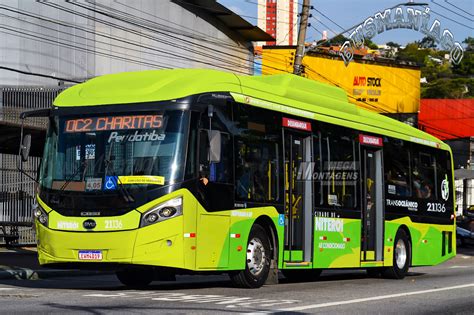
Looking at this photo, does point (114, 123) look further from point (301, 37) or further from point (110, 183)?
point (301, 37)

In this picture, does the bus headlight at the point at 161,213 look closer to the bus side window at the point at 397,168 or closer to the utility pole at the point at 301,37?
the bus side window at the point at 397,168

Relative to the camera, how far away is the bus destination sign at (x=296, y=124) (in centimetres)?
1673

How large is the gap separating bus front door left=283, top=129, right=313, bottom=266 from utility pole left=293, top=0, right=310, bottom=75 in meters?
11.6

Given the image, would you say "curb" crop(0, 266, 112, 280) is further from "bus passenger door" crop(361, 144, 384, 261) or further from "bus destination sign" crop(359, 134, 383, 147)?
"bus destination sign" crop(359, 134, 383, 147)

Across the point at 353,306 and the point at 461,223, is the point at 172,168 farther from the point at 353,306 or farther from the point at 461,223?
the point at 461,223

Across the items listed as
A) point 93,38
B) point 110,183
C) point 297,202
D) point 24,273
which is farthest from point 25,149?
point 93,38

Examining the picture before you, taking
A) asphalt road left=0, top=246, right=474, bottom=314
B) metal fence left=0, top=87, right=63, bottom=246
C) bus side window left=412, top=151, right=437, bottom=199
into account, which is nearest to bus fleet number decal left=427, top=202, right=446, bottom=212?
bus side window left=412, top=151, right=437, bottom=199

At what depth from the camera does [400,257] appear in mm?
21359

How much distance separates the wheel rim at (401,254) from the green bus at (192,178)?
2.85 metres

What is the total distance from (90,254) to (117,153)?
1.56 meters

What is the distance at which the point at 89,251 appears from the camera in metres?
13.9

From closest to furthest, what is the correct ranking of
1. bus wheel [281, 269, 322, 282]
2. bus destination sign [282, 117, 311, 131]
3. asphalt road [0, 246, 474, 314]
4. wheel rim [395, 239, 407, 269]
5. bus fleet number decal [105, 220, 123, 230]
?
asphalt road [0, 246, 474, 314], bus fleet number decal [105, 220, 123, 230], bus destination sign [282, 117, 311, 131], bus wheel [281, 269, 322, 282], wheel rim [395, 239, 407, 269]

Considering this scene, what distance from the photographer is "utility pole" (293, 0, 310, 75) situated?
2891cm

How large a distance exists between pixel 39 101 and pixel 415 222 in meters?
18.0
